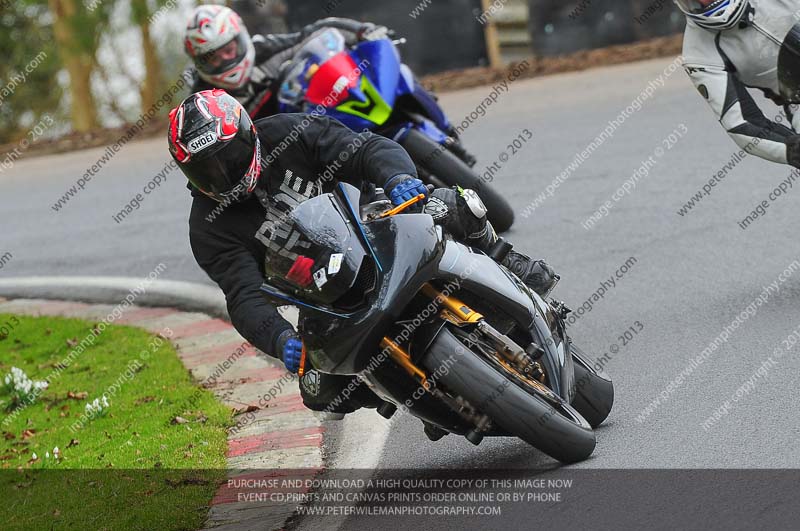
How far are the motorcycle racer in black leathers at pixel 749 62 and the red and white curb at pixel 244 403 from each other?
9.37 ft

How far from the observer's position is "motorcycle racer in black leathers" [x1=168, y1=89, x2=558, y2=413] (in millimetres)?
5289

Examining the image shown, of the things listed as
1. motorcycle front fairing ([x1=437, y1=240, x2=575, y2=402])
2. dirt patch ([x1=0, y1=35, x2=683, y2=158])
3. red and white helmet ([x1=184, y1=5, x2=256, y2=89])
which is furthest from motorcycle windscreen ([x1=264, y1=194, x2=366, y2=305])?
dirt patch ([x1=0, y1=35, x2=683, y2=158])

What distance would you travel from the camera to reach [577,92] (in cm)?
1458

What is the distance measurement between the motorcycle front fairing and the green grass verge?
1557 mm

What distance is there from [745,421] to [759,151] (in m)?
2.30

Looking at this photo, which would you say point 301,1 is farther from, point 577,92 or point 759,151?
point 759,151

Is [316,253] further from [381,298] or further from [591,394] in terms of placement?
[591,394]

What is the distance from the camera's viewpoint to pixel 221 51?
27.8 feet

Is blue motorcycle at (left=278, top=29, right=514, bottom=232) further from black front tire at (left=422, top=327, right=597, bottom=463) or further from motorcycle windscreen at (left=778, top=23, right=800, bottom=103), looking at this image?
black front tire at (left=422, top=327, right=597, bottom=463)

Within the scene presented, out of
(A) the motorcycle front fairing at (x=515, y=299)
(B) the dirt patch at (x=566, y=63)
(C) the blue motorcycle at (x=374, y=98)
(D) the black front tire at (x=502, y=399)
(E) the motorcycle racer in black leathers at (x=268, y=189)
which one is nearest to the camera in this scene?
(D) the black front tire at (x=502, y=399)

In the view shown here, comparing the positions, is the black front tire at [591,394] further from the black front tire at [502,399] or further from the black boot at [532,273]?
the black front tire at [502,399]

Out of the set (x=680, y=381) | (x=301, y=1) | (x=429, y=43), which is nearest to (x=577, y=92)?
(x=429, y=43)

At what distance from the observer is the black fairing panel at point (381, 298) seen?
15.3 feet

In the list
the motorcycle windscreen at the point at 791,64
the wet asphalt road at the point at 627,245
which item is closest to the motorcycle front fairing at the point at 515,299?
the wet asphalt road at the point at 627,245
